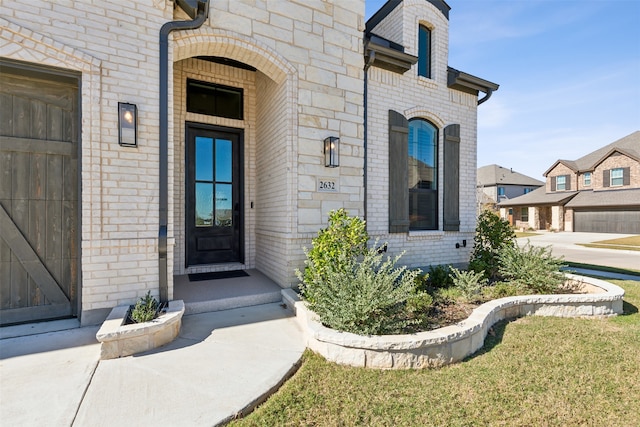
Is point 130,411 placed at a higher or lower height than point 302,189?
lower

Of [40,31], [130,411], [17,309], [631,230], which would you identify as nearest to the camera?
[130,411]

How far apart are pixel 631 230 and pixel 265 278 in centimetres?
2726

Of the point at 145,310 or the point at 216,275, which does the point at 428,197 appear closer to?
the point at 216,275

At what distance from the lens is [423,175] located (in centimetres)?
669

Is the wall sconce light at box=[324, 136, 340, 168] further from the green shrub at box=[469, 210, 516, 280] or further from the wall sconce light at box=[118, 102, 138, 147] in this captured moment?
the green shrub at box=[469, 210, 516, 280]

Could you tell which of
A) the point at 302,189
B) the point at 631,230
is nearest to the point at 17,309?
the point at 302,189

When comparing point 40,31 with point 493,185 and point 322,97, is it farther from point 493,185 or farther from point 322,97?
point 493,185

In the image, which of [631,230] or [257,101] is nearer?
[257,101]

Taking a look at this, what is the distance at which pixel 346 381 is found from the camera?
2.59m

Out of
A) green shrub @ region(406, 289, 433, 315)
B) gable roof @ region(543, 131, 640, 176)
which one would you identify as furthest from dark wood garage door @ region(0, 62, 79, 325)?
gable roof @ region(543, 131, 640, 176)

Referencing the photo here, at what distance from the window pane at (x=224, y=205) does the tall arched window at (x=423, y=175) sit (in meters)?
3.99

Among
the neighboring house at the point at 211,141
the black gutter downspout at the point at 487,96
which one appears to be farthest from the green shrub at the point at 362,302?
the black gutter downspout at the point at 487,96

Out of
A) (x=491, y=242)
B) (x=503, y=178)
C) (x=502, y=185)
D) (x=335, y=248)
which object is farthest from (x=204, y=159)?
(x=503, y=178)

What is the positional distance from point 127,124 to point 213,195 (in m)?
2.36
